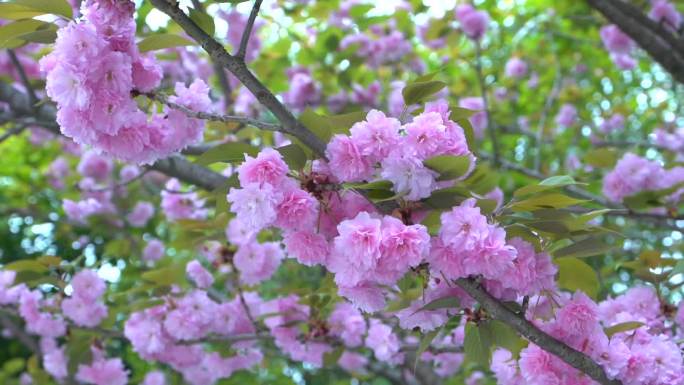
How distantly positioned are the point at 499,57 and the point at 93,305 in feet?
13.9

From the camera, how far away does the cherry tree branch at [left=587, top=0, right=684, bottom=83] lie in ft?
8.78

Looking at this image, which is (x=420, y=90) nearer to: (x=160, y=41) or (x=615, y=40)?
(x=160, y=41)

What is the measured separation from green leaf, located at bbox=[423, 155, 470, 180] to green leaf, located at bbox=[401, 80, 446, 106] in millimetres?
186

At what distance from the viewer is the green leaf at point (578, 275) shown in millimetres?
1456

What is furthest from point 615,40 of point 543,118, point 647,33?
point 647,33

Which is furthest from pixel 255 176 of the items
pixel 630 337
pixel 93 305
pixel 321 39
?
pixel 321 39

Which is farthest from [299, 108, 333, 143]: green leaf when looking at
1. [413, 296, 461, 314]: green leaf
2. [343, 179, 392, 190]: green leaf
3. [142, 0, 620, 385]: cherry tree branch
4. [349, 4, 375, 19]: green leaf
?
[349, 4, 375, 19]: green leaf

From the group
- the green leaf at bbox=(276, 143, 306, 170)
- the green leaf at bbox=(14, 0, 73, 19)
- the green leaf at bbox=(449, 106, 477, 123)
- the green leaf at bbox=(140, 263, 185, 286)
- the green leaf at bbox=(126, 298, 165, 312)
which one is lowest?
the green leaf at bbox=(126, 298, 165, 312)

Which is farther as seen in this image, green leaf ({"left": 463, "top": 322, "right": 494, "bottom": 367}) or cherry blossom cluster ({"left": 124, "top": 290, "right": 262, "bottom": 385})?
cherry blossom cluster ({"left": 124, "top": 290, "right": 262, "bottom": 385})

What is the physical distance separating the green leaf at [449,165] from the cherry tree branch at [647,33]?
1746 millimetres

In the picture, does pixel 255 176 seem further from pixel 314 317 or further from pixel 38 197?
pixel 38 197

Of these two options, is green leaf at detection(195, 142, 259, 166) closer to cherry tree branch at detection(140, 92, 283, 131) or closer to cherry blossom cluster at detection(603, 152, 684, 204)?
cherry tree branch at detection(140, 92, 283, 131)

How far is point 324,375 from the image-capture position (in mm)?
4043

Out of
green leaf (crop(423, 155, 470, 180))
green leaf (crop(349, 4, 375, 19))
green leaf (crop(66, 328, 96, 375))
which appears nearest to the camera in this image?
green leaf (crop(423, 155, 470, 180))
